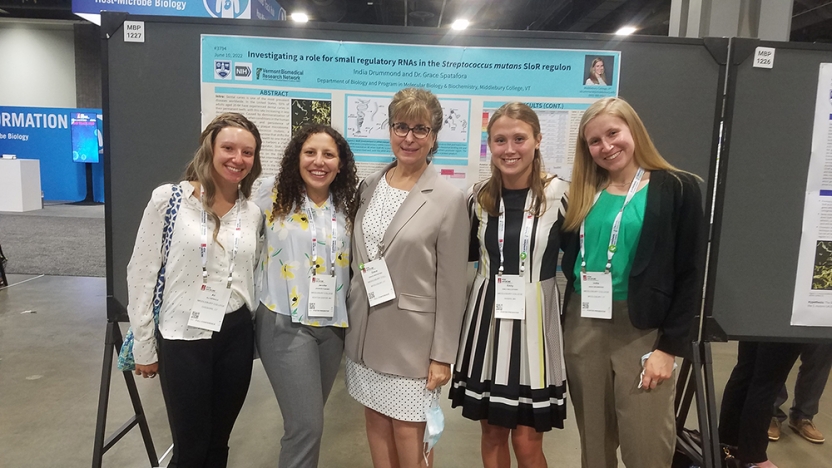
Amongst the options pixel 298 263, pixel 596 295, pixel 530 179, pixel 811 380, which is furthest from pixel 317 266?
pixel 811 380

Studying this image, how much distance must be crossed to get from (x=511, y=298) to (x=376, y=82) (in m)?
1.06

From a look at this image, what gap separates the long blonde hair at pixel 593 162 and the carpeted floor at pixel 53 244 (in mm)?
5433

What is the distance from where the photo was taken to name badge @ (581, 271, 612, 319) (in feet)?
5.11

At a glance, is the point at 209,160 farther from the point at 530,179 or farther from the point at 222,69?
the point at 530,179

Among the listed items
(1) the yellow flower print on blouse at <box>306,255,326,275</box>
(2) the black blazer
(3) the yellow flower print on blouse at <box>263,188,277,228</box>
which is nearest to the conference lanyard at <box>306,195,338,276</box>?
(1) the yellow flower print on blouse at <box>306,255,326,275</box>

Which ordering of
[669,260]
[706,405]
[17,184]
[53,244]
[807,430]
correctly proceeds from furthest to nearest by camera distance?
[17,184] → [53,244] → [807,430] → [706,405] → [669,260]

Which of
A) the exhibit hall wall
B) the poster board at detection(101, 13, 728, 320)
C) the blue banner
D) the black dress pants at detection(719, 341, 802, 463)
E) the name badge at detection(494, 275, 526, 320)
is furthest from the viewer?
the exhibit hall wall

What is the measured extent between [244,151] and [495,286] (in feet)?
3.17

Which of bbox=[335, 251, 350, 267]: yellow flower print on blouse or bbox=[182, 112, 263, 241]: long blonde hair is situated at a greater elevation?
bbox=[182, 112, 263, 241]: long blonde hair

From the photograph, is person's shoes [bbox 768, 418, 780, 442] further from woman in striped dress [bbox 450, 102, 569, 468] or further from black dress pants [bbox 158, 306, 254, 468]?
black dress pants [bbox 158, 306, 254, 468]

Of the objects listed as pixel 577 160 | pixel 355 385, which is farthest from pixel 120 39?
pixel 577 160

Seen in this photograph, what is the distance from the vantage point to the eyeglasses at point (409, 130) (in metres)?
1.59

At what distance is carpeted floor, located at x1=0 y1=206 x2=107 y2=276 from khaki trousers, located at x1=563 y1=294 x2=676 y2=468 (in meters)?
5.41

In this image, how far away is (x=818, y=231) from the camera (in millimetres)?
1953
